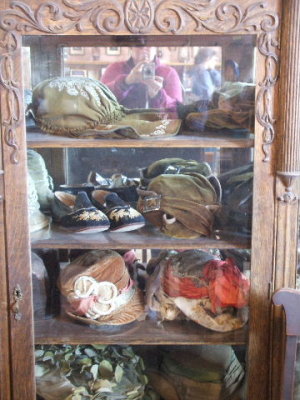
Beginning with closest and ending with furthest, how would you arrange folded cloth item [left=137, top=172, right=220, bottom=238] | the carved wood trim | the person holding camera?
the carved wood trim < the person holding camera < folded cloth item [left=137, top=172, right=220, bottom=238]

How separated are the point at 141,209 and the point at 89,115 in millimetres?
318

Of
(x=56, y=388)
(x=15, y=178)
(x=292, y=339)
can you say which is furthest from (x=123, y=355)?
(x=15, y=178)

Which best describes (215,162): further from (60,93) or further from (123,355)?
(123,355)

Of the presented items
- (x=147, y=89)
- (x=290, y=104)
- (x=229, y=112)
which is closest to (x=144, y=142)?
(x=147, y=89)

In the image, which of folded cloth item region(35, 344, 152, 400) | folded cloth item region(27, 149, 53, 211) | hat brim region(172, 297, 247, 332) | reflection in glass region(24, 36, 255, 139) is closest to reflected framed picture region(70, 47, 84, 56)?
reflection in glass region(24, 36, 255, 139)

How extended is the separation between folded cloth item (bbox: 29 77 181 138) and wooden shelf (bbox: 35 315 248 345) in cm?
58

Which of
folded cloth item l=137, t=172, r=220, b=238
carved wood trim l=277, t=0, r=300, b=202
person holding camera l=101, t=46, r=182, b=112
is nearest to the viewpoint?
carved wood trim l=277, t=0, r=300, b=202

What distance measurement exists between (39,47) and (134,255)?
65 cm

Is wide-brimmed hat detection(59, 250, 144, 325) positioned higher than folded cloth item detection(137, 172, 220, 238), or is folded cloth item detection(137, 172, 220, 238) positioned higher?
folded cloth item detection(137, 172, 220, 238)

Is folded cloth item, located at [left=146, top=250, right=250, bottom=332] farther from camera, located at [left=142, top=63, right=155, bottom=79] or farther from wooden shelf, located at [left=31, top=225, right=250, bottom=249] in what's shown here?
camera, located at [left=142, top=63, right=155, bottom=79]

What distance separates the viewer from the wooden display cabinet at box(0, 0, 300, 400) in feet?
4.51

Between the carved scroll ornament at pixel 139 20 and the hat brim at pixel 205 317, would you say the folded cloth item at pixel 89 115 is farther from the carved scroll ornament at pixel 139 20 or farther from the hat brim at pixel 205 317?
the hat brim at pixel 205 317

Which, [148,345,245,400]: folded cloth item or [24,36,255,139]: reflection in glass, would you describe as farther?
[148,345,245,400]: folded cloth item

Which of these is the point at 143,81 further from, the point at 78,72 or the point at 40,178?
the point at 40,178
